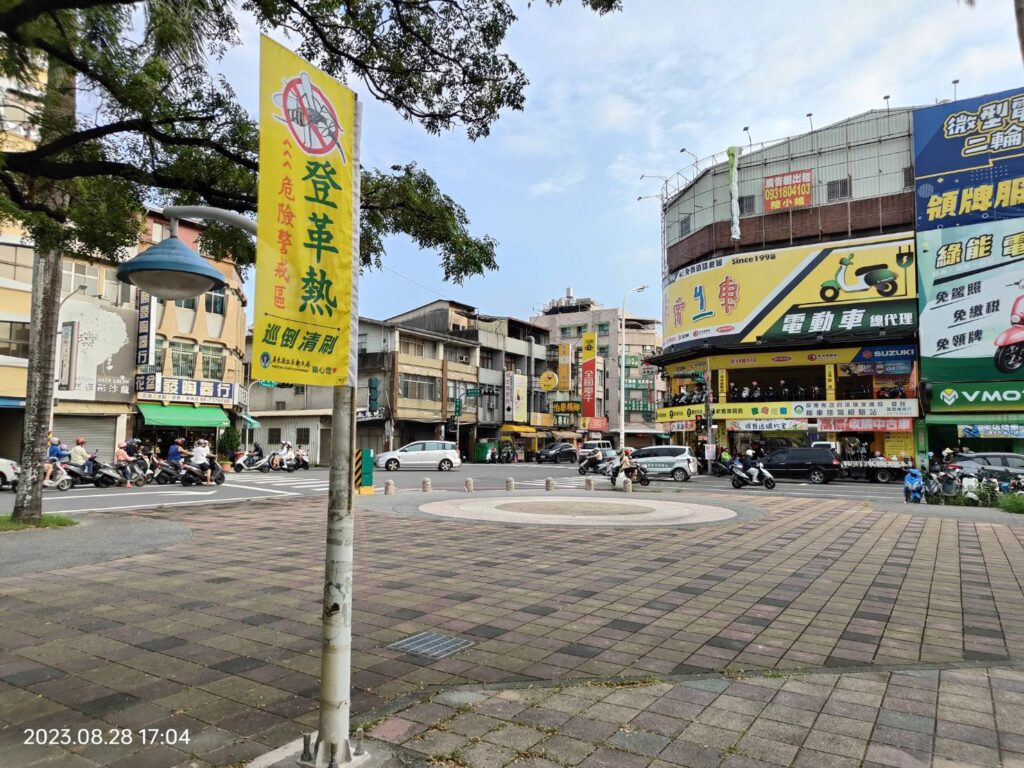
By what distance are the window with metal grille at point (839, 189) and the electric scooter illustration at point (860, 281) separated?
5211mm

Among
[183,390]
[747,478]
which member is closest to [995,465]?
[747,478]

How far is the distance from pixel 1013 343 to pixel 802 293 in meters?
10.2

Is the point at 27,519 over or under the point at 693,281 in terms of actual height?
under

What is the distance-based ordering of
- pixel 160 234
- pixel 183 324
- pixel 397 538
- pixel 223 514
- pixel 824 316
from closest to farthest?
pixel 397 538
pixel 223 514
pixel 160 234
pixel 183 324
pixel 824 316

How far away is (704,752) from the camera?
327 centimetres

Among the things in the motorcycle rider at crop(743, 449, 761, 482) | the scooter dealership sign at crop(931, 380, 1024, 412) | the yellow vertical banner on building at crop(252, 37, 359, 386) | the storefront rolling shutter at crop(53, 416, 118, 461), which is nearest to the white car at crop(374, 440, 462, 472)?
the storefront rolling shutter at crop(53, 416, 118, 461)

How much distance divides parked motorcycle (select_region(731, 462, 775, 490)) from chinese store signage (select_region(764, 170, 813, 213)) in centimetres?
2320

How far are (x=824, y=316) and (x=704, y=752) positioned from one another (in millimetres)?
37737

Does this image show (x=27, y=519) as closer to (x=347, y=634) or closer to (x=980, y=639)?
(x=347, y=634)

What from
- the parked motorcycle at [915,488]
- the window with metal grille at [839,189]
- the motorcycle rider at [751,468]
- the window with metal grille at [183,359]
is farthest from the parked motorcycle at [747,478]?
the window with metal grille at [183,359]

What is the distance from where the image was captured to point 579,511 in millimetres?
14008

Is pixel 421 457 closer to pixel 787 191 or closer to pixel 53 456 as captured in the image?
pixel 53 456

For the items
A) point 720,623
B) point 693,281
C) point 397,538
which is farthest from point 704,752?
point 693,281

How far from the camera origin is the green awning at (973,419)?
31.6m
